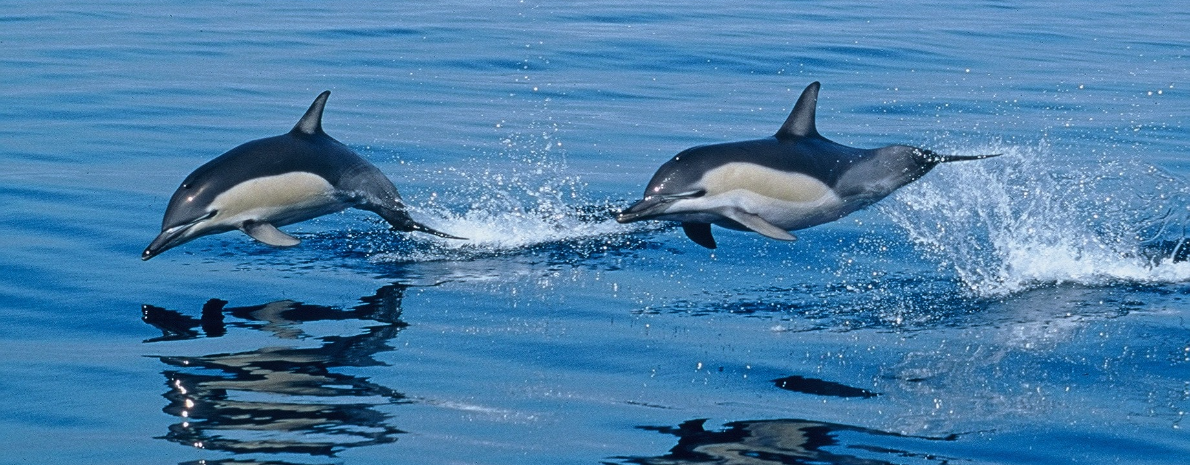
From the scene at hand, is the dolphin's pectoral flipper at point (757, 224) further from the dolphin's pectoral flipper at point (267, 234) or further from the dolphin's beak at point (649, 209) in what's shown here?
the dolphin's pectoral flipper at point (267, 234)

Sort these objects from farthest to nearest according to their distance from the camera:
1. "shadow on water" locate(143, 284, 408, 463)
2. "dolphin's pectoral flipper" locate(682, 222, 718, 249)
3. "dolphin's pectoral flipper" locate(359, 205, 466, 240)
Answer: "dolphin's pectoral flipper" locate(359, 205, 466, 240), "dolphin's pectoral flipper" locate(682, 222, 718, 249), "shadow on water" locate(143, 284, 408, 463)

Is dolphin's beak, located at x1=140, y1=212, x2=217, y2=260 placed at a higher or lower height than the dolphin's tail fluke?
lower

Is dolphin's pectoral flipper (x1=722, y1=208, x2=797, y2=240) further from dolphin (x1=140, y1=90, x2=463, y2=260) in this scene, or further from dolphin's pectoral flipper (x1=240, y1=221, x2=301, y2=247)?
dolphin's pectoral flipper (x1=240, y1=221, x2=301, y2=247)

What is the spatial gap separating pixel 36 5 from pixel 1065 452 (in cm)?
2461

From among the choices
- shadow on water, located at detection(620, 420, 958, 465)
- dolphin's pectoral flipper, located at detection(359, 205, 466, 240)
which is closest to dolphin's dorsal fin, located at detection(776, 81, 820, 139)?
dolphin's pectoral flipper, located at detection(359, 205, 466, 240)

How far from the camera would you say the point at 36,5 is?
2656cm

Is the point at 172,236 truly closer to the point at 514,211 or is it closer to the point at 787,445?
the point at 514,211

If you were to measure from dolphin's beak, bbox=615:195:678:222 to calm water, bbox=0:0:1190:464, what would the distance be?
18.4 inches

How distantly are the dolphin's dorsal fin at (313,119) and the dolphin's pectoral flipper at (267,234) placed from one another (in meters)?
0.67

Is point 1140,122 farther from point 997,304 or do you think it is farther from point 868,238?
point 997,304

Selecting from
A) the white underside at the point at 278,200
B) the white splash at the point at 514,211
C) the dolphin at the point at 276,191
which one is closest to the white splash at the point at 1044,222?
the white splash at the point at 514,211

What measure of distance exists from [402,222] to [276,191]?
1028 mm

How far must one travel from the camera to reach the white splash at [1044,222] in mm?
8438

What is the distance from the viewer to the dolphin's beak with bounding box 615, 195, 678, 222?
7.52m
